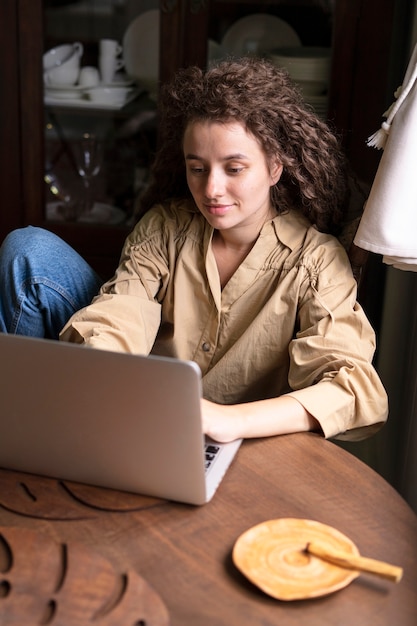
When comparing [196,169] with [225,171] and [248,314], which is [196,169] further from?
[248,314]

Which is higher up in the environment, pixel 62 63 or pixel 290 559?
pixel 62 63

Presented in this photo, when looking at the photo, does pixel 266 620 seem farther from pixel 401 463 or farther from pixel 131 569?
pixel 401 463

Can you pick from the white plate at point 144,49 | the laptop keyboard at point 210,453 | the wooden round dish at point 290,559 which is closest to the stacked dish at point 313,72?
the white plate at point 144,49

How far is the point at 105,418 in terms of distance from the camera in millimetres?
967

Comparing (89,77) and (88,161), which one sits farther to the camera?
(88,161)

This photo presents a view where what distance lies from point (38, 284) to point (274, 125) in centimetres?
52

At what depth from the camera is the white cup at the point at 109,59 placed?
241 cm

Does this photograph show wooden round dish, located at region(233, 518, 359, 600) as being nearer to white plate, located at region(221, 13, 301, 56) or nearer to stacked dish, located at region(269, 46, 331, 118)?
stacked dish, located at region(269, 46, 331, 118)

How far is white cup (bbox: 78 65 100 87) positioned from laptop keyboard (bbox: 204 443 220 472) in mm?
1615

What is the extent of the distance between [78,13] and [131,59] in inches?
7.9

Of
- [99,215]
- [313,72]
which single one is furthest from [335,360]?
[99,215]

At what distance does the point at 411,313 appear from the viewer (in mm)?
1816

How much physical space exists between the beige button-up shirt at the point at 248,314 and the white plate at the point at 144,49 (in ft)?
3.00

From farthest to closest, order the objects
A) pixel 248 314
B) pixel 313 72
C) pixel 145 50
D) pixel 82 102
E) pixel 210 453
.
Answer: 1. pixel 82 102
2. pixel 145 50
3. pixel 313 72
4. pixel 248 314
5. pixel 210 453
